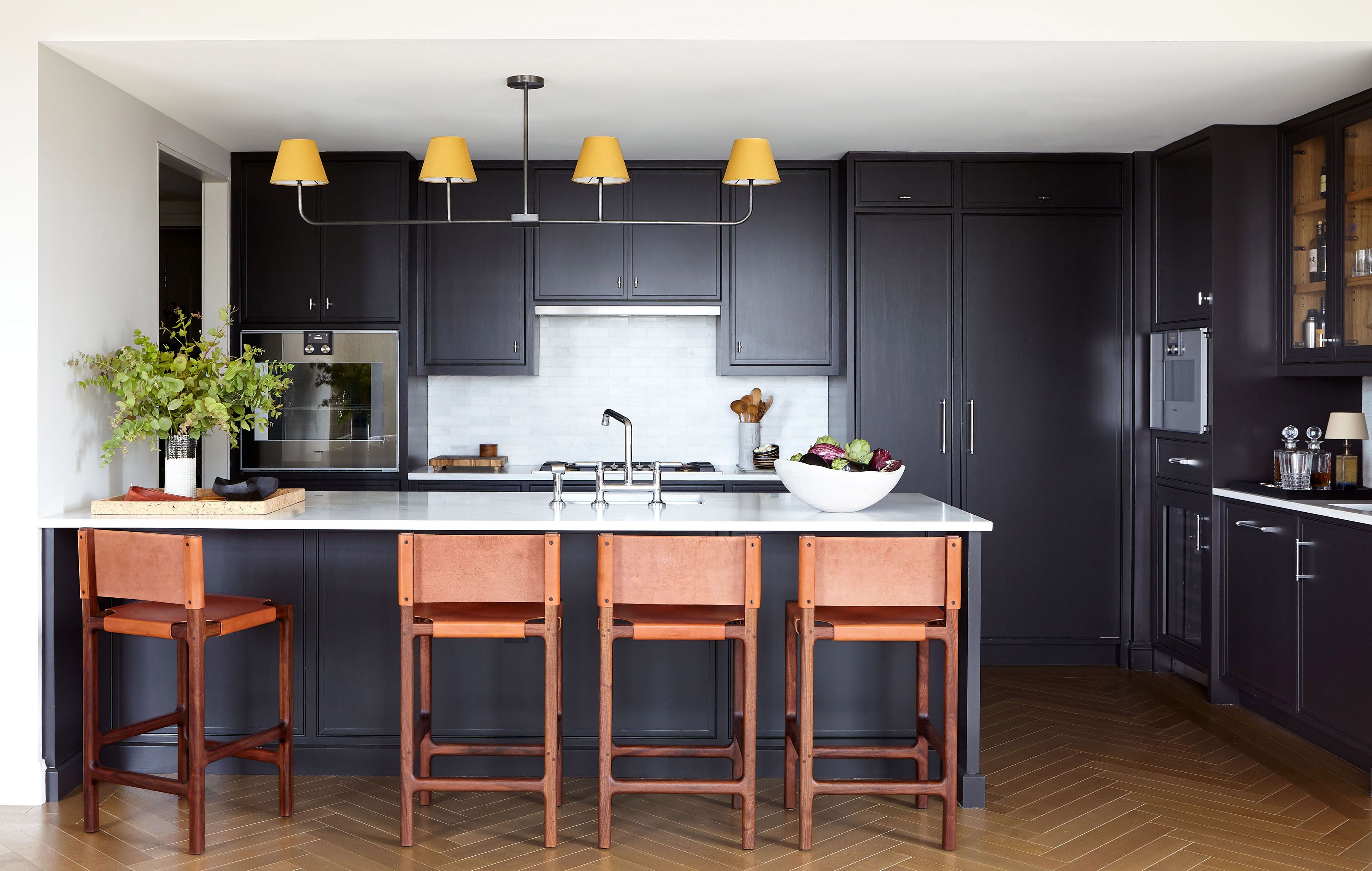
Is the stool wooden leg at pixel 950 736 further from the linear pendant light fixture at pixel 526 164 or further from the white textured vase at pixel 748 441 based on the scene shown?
the white textured vase at pixel 748 441

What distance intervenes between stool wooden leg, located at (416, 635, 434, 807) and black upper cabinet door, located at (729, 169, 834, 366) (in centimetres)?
254

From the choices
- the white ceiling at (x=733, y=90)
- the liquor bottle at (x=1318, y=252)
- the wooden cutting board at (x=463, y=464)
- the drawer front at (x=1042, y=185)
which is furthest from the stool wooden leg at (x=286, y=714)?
the liquor bottle at (x=1318, y=252)

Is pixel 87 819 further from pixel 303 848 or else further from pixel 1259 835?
pixel 1259 835

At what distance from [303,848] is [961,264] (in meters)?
3.84

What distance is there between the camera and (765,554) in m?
3.54

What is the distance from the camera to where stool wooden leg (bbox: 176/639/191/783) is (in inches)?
132

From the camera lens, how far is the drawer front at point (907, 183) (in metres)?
5.13

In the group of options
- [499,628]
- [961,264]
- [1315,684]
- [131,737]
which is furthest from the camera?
[961,264]

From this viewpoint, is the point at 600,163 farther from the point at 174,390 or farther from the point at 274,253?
the point at 274,253

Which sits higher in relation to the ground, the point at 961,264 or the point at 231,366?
the point at 961,264

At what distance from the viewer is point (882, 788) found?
117 inches

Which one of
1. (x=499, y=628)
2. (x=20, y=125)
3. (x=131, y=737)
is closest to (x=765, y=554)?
(x=499, y=628)

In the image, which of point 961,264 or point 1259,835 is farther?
point 961,264

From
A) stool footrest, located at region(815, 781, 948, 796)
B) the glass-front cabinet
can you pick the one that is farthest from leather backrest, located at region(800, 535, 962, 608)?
the glass-front cabinet
